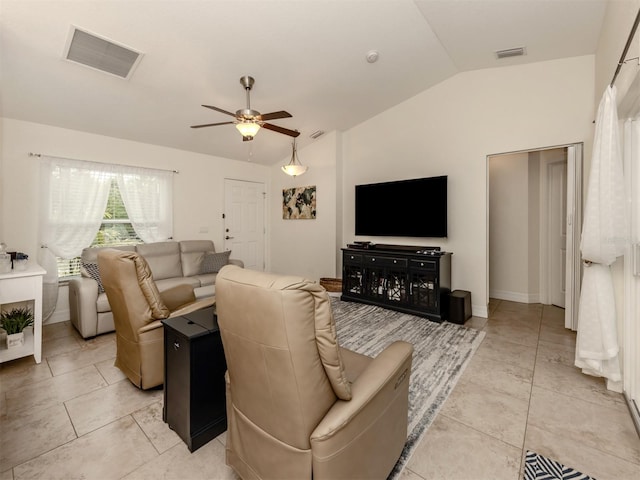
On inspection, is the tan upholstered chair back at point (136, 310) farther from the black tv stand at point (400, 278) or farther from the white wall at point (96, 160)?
the black tv stand at point (400, 278)

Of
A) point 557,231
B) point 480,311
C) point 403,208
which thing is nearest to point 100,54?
point 403,208

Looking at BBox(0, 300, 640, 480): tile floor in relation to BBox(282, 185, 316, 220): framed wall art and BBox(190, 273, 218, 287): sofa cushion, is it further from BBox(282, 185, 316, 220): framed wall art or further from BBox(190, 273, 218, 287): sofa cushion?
BBox(282, 185, 316, 220): framed wall art

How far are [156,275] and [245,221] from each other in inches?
85.8

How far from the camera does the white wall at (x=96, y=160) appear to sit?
3385 mm

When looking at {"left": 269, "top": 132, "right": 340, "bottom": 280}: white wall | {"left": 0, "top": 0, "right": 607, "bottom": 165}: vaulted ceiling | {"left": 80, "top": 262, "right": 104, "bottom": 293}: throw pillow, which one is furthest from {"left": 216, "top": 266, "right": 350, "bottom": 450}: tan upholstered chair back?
{"left": 269, "top": 132, "right": 340, "bottom": 280}: white wall

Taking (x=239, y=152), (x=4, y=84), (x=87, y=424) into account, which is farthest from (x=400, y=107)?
(x=87, y=424)

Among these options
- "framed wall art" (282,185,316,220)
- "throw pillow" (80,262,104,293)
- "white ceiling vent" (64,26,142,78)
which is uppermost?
"white ceiling vent" (64,26,142,78)

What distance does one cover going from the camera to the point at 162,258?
4250 millimetres

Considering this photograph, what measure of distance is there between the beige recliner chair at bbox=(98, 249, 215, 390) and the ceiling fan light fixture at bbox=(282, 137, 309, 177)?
9.53 ft

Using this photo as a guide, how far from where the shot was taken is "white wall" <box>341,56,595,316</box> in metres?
3.20

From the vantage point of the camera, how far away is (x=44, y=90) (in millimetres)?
2980

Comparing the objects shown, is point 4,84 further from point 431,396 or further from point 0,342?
point 431,396

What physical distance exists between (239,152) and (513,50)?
4244 mm

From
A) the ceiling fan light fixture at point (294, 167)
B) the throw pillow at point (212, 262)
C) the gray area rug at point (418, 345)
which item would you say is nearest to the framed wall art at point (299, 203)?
the ceiling fan light fixture at point (294, 167)
